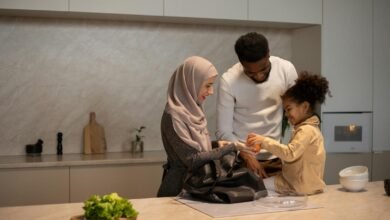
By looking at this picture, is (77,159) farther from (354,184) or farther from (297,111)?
(354,184)

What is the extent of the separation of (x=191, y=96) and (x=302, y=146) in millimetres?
521

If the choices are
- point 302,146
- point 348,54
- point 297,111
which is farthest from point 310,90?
point 348,54

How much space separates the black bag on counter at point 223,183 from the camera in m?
2.10

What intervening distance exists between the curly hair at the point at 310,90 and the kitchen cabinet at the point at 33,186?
1.62 m

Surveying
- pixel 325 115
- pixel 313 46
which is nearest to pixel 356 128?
pixel 325 115

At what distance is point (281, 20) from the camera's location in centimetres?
391

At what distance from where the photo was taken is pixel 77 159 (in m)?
3.47

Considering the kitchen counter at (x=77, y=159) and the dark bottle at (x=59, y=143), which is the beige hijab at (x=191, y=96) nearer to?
the kitchen counter at (x=77, y=159)

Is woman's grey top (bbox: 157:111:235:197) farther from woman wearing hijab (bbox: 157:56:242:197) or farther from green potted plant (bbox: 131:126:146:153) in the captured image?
green potted plant (bbox: 131:126:146:153)

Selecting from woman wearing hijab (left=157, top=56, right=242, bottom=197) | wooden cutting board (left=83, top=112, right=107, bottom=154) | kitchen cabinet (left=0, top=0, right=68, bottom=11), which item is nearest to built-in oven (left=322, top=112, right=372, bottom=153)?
wooden cutting board (left=83, top=112, right=107, bottom=154)

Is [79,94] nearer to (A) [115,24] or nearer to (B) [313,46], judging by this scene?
(A) [115,24]

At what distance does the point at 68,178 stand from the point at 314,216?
74.7 inches

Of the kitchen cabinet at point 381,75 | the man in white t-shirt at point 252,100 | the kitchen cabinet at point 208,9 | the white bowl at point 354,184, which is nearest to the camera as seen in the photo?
the white bowl at point 354,184

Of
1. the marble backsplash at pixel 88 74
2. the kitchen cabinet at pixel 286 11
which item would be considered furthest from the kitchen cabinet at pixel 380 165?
the marble backsplash at pixel 88 74
